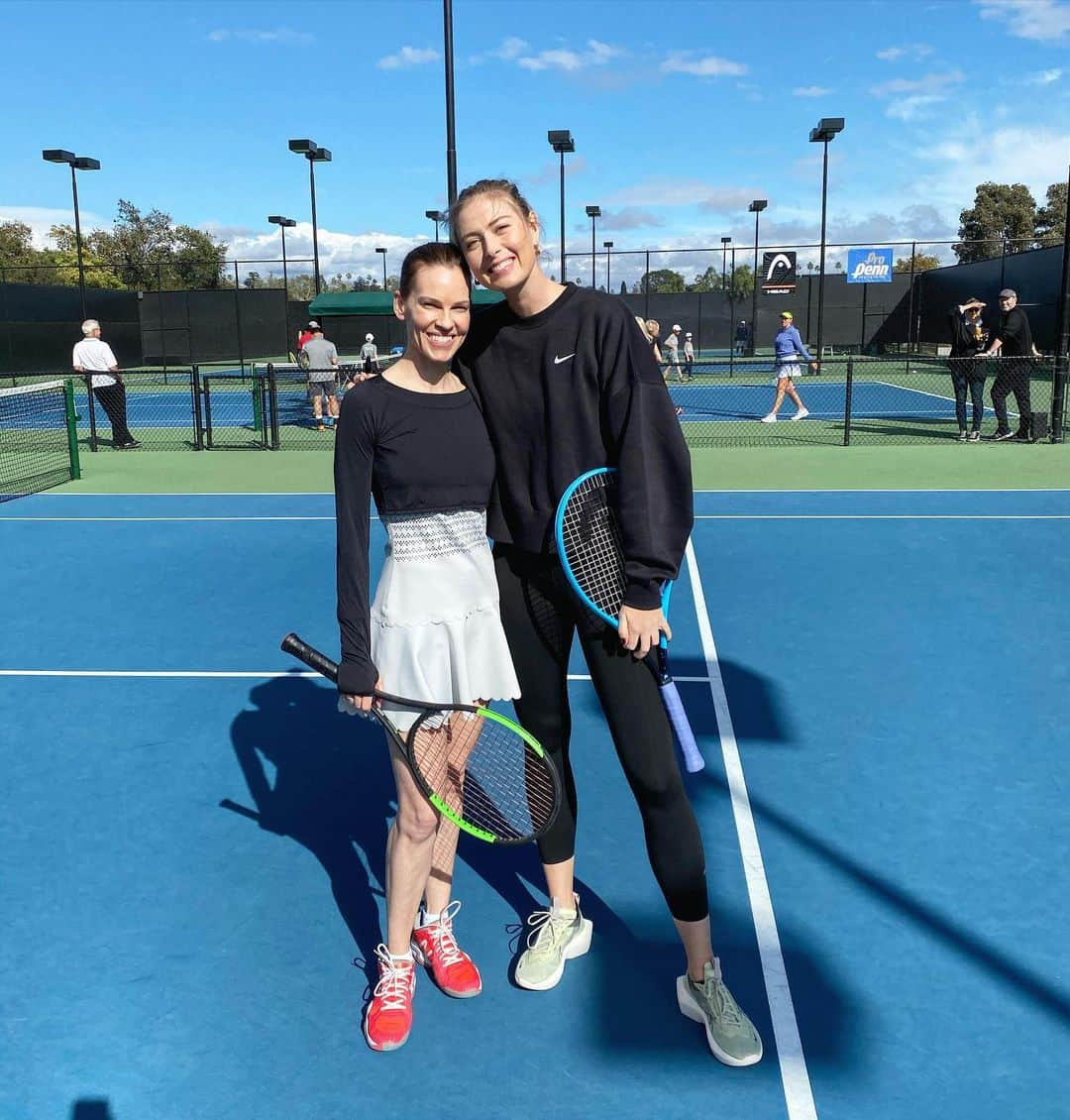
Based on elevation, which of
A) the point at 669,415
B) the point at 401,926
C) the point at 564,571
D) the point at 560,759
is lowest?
the point at 401,926

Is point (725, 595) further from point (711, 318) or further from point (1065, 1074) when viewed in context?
point (711, 318)

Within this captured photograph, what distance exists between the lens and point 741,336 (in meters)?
39.2

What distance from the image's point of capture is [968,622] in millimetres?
5965

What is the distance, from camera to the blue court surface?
2.46m

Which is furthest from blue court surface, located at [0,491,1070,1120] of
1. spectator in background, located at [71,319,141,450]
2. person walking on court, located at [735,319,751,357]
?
person walking on court, located at [735,319,751,357]

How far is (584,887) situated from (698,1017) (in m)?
0.72

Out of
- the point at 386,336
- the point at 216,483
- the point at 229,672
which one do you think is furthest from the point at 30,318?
the point at 229,672

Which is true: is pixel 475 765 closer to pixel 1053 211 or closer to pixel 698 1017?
pixel 698 1017

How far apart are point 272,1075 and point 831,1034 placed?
136 centimetres

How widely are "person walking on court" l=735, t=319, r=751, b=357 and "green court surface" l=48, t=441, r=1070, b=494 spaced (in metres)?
25.4

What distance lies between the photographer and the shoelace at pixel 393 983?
103 inches

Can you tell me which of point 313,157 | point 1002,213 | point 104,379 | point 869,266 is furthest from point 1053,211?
point 104,379

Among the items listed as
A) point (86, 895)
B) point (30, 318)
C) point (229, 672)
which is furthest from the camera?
point (30, 318)

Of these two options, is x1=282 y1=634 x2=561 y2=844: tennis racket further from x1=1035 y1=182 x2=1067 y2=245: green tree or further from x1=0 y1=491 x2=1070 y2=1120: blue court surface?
x1=1035 y1=182 x2=1067 y2=245: green tree
